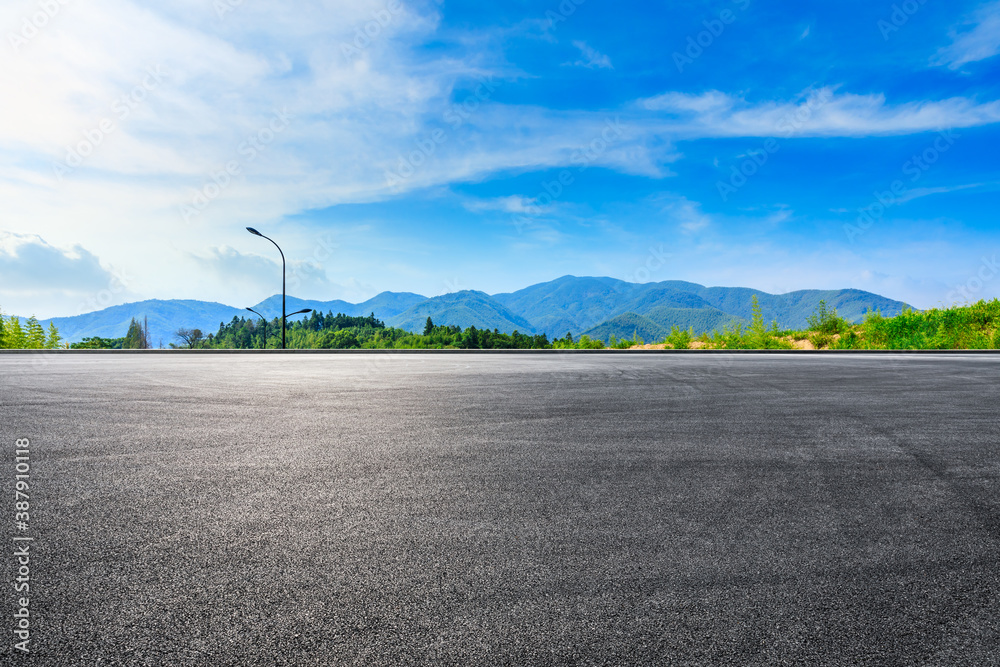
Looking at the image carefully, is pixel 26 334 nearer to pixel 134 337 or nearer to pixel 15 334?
pixel 15 334

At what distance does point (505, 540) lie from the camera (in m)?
3.29

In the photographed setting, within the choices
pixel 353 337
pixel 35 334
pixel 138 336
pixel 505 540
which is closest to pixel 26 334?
pixel 35 334

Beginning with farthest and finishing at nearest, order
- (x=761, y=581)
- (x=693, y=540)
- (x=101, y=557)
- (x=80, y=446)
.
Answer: (x=80, y=446)
(x=693, y=540)
(x=101, y=557)
(x=761, y=581)

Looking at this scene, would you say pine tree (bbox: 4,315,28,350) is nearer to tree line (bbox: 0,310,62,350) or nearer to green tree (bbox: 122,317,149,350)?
tree line (bbox: 0,310,62,350)

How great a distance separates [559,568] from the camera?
290 cm

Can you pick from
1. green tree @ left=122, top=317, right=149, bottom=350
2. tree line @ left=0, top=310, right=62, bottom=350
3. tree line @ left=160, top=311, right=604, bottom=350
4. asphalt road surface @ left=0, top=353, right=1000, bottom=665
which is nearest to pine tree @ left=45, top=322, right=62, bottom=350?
tree line @ left=0, top=310, right=62, bottom=350

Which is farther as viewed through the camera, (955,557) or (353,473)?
(353,473)

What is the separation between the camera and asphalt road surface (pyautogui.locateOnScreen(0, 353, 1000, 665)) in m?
2.28

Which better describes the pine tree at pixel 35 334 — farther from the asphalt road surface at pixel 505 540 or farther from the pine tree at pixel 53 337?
the asphalt road surface at pixel 505 540

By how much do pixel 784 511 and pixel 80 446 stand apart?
6623 millimetres

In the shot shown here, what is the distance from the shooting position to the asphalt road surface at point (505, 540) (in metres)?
2.28

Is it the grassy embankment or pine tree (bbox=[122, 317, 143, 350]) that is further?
pine tree (bbox=[122, 317, 143, 350])

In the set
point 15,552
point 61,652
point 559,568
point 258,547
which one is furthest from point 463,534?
point 15,552

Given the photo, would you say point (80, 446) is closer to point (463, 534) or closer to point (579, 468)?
point (463, 534)
